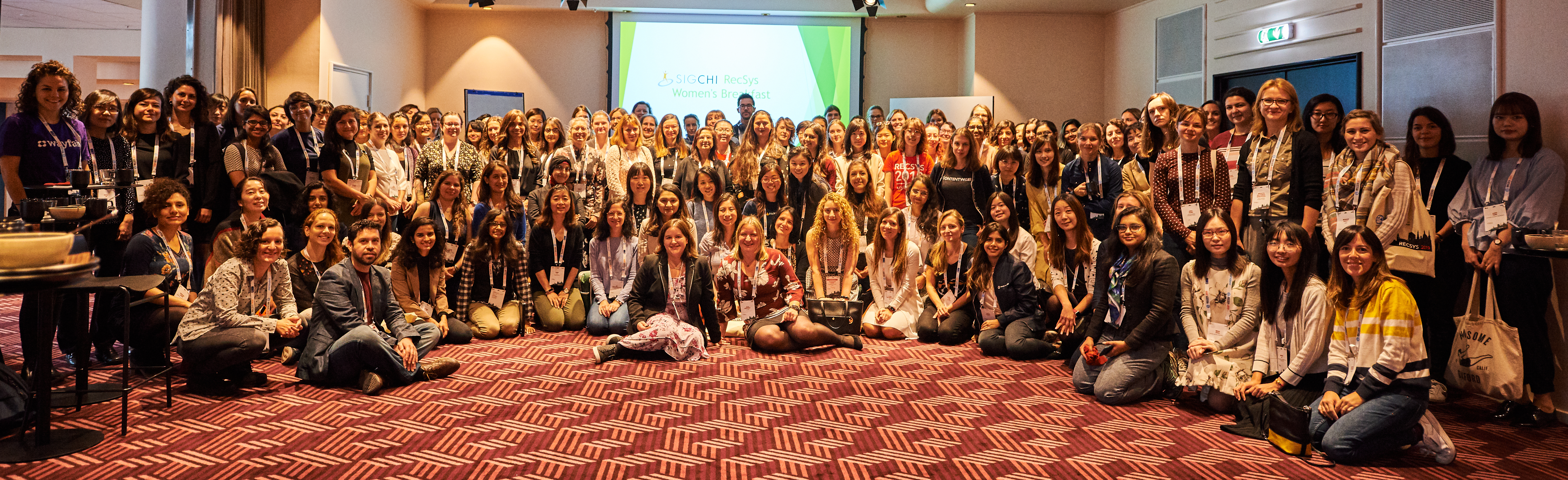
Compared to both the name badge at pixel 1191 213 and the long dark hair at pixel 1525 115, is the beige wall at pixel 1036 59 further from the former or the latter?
the long dark hair at pixel 1525 115

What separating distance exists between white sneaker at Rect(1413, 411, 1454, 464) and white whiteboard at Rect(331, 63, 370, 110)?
835 centimetres

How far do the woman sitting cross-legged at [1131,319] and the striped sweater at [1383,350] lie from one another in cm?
77

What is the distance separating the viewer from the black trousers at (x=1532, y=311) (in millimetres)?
3844

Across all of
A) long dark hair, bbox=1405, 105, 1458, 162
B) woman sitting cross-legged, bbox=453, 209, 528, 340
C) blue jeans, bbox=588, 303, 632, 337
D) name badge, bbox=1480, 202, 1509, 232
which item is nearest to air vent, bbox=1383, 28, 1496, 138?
long dark hair, bbox=1405, 105, 1458, 162

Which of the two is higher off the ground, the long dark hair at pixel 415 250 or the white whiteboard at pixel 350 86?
the white whiteboard at pixel 350 86

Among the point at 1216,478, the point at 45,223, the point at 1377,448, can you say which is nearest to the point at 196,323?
the point at 45,223

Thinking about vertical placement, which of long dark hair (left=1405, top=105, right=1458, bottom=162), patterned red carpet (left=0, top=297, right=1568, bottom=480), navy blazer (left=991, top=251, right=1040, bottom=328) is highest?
long dark hair (left=1405, top=105, right=1458, bottom=162)

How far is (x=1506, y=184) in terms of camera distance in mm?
3980

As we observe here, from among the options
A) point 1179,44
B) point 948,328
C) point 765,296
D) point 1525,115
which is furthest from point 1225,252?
point 1179,44

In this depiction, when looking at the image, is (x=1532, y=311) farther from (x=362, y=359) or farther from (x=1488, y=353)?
(x=362, y=359)

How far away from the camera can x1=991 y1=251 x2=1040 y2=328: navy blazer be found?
17.2 feet

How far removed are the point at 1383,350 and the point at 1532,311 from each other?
1.25 m

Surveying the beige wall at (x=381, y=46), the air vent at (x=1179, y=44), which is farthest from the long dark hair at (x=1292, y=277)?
the beige wall at (x=381, y=46)

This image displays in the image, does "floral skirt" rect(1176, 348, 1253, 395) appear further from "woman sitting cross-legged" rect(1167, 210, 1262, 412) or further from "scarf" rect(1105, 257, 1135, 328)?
"scarf" rect(1105, 257, 1135, 328)
